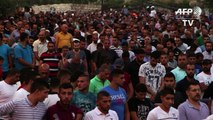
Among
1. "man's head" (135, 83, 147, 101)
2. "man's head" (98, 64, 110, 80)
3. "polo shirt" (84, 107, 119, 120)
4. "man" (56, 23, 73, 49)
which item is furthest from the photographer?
"man" (56, 23, 73, 49)

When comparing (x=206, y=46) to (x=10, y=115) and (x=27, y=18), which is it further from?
(x=27, y=18)

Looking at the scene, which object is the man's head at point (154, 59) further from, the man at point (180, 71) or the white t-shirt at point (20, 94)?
the white t-shirt at point (20, 94)

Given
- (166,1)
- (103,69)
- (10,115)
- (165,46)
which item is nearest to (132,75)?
(103,69)

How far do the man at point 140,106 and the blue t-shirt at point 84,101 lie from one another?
1006 mm

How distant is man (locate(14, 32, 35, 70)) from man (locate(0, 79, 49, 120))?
577 centimetres

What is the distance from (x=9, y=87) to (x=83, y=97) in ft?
4.03

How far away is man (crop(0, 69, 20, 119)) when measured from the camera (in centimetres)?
916

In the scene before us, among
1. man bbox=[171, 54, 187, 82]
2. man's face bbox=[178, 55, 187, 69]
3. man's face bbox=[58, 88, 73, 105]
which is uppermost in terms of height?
man's face bbox=[58, 88, 73, 105]

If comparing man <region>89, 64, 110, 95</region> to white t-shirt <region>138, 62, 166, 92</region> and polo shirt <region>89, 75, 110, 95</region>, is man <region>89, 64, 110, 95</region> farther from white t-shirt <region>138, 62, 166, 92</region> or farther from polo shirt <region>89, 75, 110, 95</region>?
white t-shirt <region>138, 62, 166, 92</region>

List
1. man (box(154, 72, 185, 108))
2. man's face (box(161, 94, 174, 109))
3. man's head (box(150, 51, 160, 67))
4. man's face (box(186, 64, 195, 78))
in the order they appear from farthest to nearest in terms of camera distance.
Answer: man's head (box(150, 51, 160, 67))
man's face (box(186, 64, 195, 78))
man (box(154, 72, 185, 108))
man's face (box(161, 94, 174, 109))

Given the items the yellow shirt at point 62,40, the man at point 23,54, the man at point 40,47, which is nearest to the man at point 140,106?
the man at point 23,54

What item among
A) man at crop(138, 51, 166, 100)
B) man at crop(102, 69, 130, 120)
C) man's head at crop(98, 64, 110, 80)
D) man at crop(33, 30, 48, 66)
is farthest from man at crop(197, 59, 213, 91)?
man at crop(33, 30, 48, 66)

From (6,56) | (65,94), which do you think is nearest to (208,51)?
(6,56)

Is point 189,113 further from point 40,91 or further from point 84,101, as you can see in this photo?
point 40,91
